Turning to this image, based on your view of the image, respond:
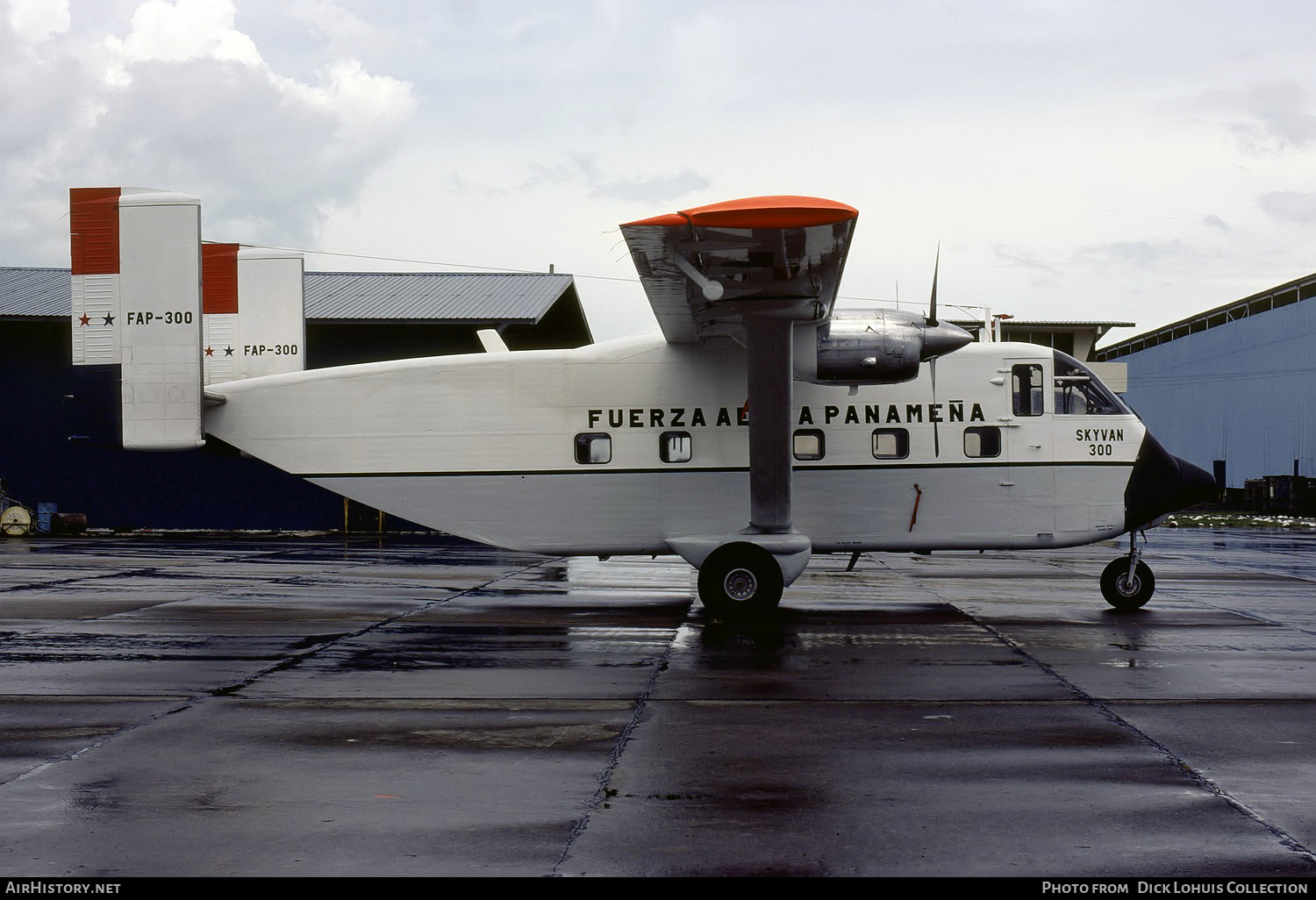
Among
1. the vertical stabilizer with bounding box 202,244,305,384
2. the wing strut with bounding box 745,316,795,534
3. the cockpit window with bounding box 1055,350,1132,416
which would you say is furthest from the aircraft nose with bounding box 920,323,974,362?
the vertical stabilizer with bounding box 202,244,305,384

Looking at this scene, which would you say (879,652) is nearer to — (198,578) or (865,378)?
(865,378)

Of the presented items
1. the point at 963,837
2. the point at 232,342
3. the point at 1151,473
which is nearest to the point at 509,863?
the point at 963,837

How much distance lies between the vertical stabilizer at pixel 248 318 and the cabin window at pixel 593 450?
4.98m

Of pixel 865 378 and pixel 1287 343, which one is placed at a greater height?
pixel 1287 343

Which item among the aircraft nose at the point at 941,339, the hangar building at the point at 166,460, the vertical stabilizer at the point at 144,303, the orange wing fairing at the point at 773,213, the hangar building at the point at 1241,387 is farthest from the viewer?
the hangar building at the point at 1241,387

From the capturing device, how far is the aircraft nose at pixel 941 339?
507 inches

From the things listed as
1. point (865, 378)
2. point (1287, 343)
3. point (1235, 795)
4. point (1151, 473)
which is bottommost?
point (1235, 795)

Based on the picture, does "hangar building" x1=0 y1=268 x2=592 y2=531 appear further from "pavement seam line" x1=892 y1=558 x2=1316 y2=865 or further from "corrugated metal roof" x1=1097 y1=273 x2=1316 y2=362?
"corrugated metal roof" x1=1097 y1=273 x2=1316 y2=362

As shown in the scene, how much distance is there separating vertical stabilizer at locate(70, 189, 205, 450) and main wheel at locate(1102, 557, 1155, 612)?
1148 cm

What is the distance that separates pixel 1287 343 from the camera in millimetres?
49906

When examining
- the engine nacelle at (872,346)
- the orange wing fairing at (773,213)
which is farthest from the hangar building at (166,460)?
the orange wing fairing at (773,213)

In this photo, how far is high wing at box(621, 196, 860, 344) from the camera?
10.2 m

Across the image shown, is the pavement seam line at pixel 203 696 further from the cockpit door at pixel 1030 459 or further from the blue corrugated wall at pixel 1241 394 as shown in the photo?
the blue corrugated wall at pixel 1241 394

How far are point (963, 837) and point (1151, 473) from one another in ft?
32.4
